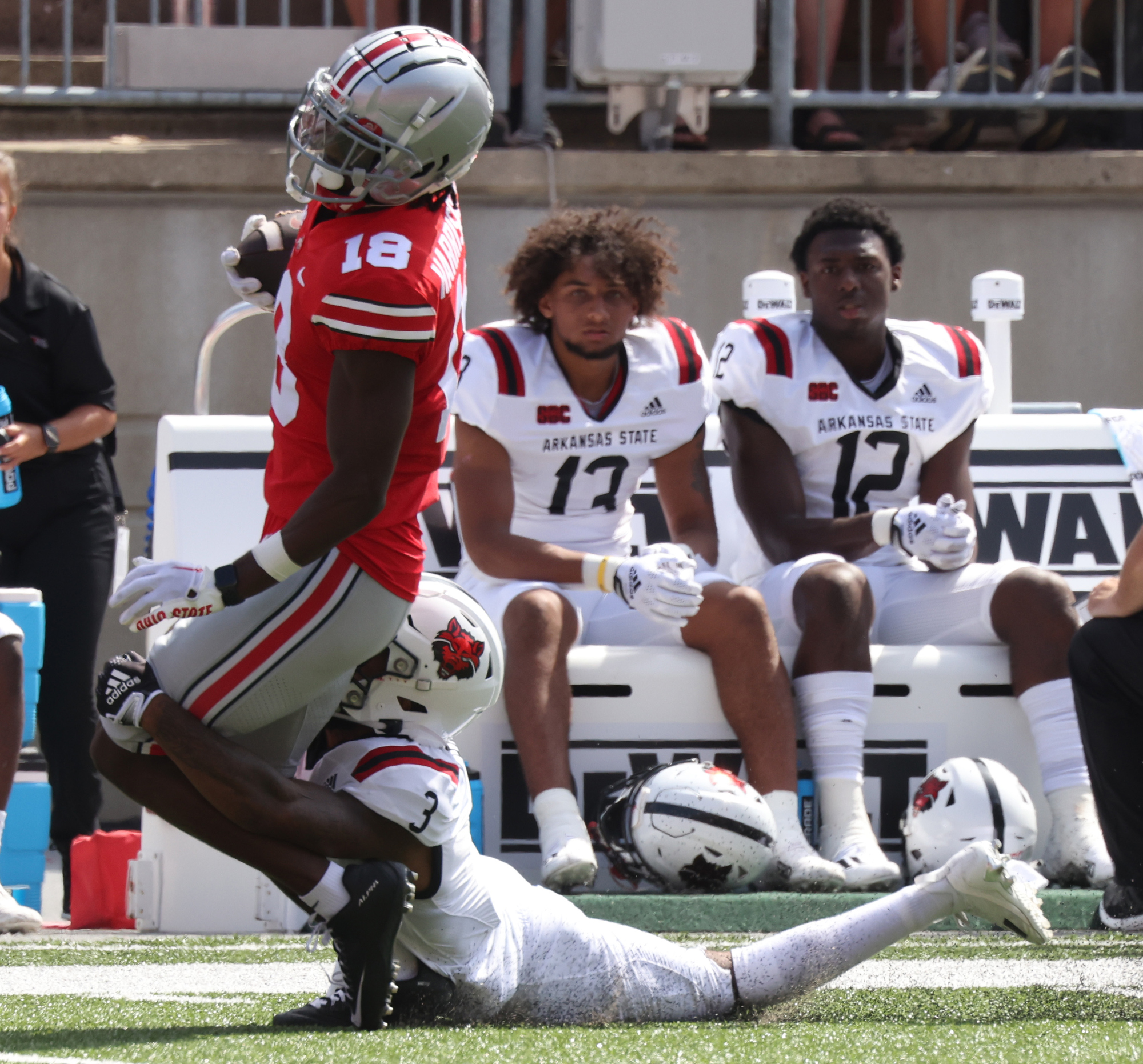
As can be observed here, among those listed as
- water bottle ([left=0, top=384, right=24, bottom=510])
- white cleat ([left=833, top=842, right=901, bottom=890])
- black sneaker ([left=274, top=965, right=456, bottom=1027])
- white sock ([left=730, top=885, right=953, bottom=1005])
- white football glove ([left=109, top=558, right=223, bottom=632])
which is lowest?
white cleat ([left=833, top=842, right=901, bottom=890])

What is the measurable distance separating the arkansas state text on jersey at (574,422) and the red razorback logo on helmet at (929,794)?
3.22ft

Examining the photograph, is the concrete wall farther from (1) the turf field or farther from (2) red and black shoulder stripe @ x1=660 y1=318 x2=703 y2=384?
(1) the turf field

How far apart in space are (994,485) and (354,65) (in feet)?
9.88

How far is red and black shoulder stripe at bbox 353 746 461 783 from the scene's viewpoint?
2.57 meters

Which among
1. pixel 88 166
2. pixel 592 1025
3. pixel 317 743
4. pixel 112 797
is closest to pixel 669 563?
pixel 317 743

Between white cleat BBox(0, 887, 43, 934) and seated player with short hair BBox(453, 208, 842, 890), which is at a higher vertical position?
seated player with short hair BBox(453, 208, 842, 890)

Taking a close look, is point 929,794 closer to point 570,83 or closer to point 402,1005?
point 402,1005

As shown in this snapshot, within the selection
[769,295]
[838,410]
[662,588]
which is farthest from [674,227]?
[662,588]

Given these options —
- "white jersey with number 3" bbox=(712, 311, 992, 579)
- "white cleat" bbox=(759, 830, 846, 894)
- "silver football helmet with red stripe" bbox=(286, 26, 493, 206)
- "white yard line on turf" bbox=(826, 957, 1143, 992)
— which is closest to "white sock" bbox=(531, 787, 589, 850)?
"white cleat" bbox=(759, 830, 846, 894)

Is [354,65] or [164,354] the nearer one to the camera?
[354,65]

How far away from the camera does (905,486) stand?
15.3ft

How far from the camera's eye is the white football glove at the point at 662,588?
3936 mm

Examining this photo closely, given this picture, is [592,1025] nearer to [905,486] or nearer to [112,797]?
[905,486]

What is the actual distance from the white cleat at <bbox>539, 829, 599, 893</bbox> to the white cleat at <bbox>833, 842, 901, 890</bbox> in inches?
21.8
